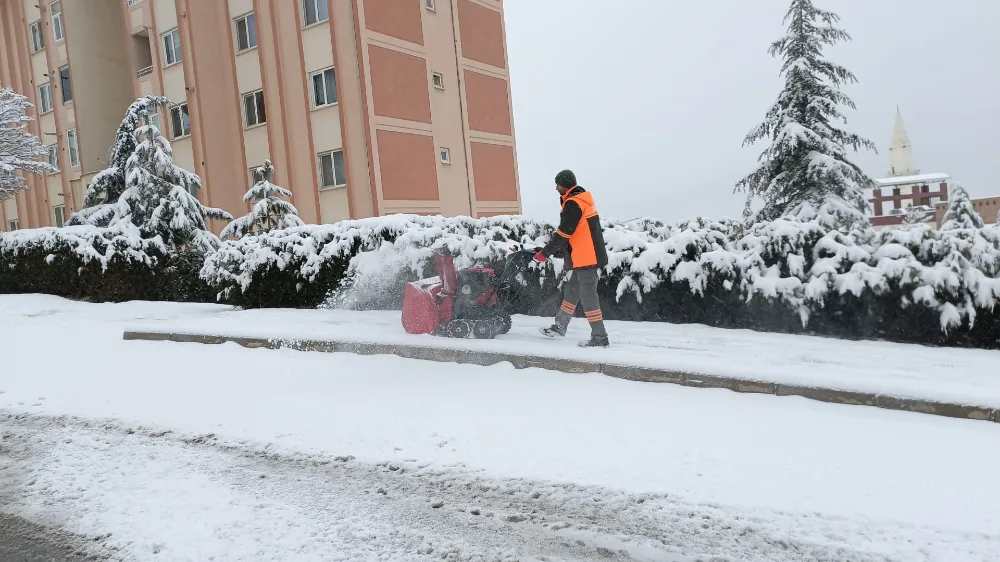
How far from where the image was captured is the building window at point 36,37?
106ft

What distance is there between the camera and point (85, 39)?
3005 cm

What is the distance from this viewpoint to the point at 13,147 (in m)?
24.1

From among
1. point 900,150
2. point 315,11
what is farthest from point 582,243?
point 900,150

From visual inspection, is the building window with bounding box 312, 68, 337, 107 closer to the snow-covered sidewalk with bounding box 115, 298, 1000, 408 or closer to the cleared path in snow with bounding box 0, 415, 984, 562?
the snow-covered sidewalk with bounding box 115, 298, 1000, 408

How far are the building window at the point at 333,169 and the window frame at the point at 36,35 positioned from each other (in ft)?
69.4

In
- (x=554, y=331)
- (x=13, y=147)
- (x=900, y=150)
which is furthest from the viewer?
(x=900, y=150)

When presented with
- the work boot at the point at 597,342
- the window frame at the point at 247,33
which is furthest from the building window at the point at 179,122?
the work boot at the point at 597,342

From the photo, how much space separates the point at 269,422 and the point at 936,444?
4.67 m

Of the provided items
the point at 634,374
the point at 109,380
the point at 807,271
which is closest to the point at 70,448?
the point at 109,380

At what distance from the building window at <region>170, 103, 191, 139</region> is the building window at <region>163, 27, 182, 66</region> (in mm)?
1761

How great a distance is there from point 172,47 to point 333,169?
9794 millimetres

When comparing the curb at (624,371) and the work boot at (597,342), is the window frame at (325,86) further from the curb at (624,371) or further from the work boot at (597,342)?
the work boot at (597,342)

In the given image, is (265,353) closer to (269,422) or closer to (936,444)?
(269,422)

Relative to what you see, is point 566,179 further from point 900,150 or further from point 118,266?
point 900,150
